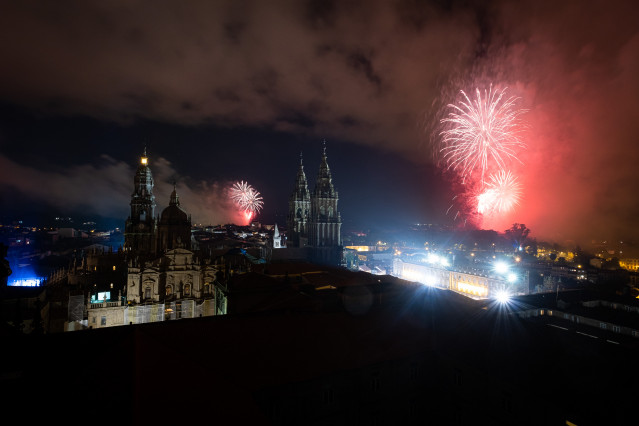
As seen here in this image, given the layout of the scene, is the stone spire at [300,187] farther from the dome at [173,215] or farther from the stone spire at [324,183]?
the dome at [173,215]

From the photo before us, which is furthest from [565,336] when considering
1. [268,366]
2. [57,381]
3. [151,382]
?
[57,381]

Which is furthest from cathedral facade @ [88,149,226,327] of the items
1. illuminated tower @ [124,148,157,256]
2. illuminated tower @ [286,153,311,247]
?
illuminated tower @ [286,153,311,247]

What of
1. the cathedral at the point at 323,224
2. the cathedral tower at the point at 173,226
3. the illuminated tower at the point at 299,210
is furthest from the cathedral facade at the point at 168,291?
the illuminated tower at the point at 299,210

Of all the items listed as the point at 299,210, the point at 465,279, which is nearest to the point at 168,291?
the point at 299,210

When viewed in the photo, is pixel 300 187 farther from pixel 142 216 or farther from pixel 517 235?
pixel 517 235

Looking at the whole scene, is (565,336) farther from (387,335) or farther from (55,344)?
(55,344)

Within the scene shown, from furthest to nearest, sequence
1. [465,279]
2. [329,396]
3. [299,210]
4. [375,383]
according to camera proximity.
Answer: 1. [299,210]
2. [465,279]
3. [375,383]
4. [329,396]
